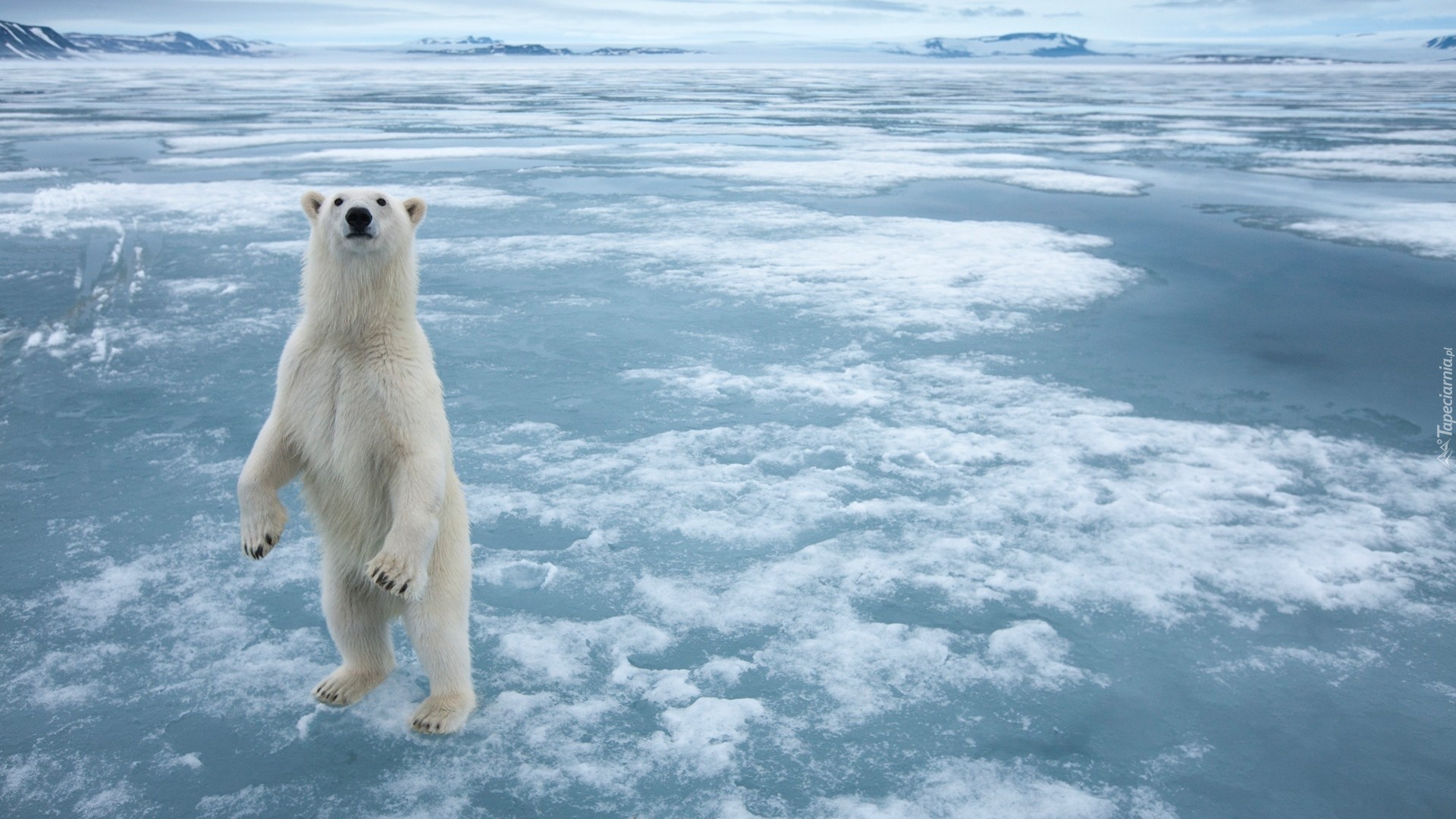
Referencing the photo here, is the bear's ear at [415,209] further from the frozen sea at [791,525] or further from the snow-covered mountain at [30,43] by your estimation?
the snow-covered mountain at [30,43]

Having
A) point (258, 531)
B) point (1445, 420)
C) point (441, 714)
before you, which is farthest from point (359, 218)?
point (1445, 420)

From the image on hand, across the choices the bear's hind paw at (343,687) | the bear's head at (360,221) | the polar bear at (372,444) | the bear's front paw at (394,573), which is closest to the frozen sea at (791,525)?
the bear's hind paw at (343,687)

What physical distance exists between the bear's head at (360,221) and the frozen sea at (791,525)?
1141mm

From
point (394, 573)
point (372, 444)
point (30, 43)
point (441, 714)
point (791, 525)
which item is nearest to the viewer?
point (394, 573)

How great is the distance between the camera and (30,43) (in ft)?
300

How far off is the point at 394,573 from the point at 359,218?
0.75 m

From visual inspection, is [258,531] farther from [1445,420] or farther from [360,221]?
[1445,420]

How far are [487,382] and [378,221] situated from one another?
2650 mm

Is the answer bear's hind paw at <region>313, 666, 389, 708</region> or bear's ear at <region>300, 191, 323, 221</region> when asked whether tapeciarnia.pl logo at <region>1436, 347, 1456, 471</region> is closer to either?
bear's hind paw at <region>313, 666, 389, 708</region>

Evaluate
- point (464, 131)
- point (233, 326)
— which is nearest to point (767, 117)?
point (464, 131)

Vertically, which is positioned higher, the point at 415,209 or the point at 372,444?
the point at 415,209

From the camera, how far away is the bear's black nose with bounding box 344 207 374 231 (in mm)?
2014

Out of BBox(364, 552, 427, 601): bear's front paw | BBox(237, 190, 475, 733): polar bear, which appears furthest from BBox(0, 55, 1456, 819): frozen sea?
BBox(364, 552, 427, 601): bear's front paw

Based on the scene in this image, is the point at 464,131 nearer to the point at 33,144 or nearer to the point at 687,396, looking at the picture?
the point at 33,144
